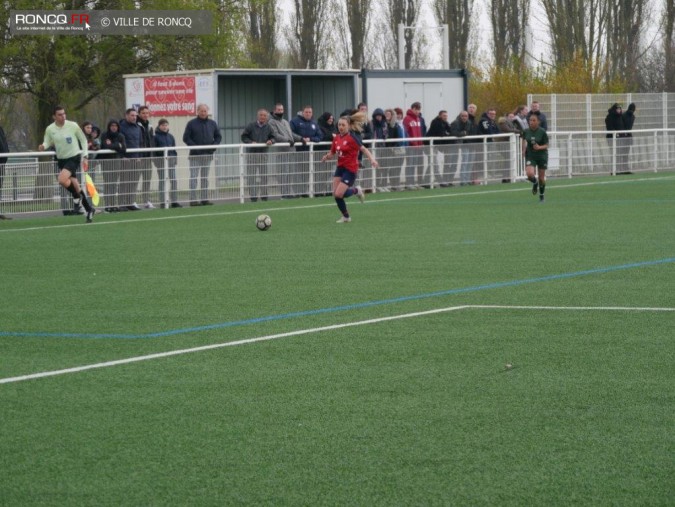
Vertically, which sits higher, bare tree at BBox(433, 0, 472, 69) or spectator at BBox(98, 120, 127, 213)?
bare tree at BBox(433, 0, 472, 69)

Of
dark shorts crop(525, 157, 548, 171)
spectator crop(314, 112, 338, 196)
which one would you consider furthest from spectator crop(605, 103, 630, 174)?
dark shorts crop(525, 157, 548, 171)

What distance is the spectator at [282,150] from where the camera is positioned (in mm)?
26938

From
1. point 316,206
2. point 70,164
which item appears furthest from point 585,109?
point 70,164

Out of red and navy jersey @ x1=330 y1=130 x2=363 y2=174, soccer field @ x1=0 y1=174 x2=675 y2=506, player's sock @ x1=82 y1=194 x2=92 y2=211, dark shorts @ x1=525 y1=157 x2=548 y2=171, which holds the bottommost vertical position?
soccer field @ x1=0 y1=174 x2=675 y2=506

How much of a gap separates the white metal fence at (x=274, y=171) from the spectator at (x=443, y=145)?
2cm

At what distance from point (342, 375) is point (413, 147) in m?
21.9

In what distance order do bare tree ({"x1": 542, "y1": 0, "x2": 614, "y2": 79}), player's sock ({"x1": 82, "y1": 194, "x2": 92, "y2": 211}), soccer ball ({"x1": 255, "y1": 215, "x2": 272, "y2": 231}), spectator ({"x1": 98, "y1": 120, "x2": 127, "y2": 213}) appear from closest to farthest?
soccer ball ({"x1": 255, "y1": 215, "x2": 272, "y2": 231}) → player's sock ({"x1": 82, "y1": 194, "x2": 92, "y2": 211}) → spectator ({"x1": 98, "y1": 120, "x2": 127, "y2": 213}) → bare tree ({"x1": 542, "y1": 0, "x2": 614, "y2": 79})

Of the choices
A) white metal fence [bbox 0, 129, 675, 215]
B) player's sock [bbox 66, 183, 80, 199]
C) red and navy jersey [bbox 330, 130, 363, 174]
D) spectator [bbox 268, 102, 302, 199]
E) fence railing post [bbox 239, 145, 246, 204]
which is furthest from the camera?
spectator [bbox 268, 102, 302, 199]

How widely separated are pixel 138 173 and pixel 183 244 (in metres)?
7.23

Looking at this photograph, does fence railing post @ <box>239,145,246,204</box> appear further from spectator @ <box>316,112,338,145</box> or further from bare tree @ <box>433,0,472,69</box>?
bare tree @ <box>433,0,472,69</box>

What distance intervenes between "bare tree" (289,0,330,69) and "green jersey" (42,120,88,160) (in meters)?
39.8

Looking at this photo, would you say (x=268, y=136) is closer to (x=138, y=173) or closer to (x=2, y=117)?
(x=138, y=173)

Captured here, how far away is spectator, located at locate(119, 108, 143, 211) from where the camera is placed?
24.2 m

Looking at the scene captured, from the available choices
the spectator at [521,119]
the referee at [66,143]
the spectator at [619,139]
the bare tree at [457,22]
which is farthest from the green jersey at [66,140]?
the bare tree at [457,22]
